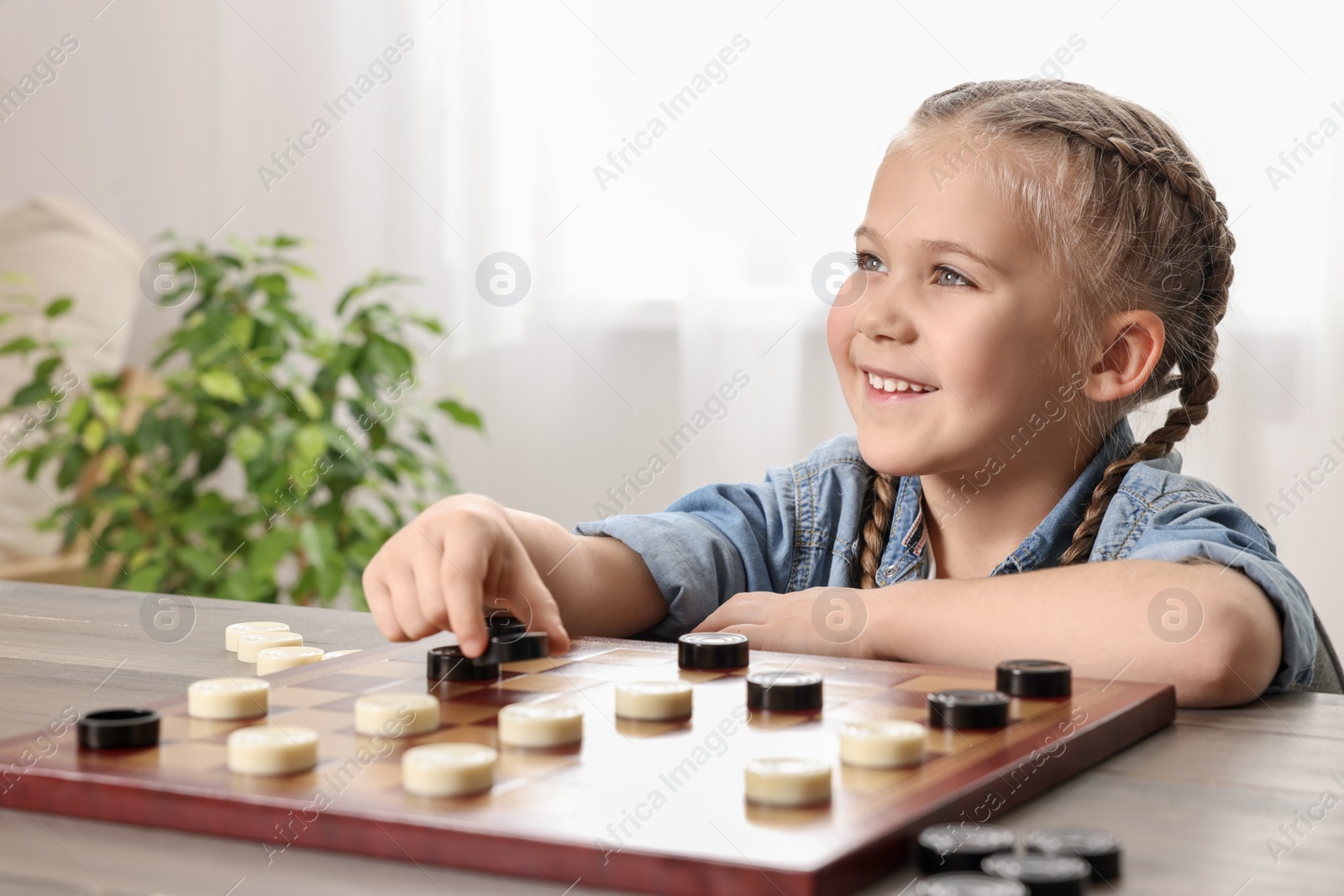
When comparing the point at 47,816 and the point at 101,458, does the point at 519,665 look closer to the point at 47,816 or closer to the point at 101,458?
the point at 47,816

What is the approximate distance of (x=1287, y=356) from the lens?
224 centimetres

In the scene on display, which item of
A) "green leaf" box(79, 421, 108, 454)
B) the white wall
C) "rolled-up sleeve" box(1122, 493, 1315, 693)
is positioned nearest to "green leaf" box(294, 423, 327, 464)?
"green leaf" box(79, 421, 108, 454)

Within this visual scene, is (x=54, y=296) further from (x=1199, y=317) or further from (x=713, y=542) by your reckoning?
(x=1199, y=317)

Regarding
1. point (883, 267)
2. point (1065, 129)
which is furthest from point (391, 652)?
point (1065, 129)

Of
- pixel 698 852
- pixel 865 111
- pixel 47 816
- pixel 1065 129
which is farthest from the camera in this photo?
pixel 865 111

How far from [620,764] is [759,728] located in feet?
0.32

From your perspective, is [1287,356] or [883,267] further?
[1287,356]

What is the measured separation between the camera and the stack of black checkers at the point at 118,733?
2.04ft

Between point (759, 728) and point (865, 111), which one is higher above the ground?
point (865, 111)

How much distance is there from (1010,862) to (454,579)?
54 centimetres

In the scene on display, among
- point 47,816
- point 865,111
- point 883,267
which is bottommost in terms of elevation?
point 47,816

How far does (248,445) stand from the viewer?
2.30 m

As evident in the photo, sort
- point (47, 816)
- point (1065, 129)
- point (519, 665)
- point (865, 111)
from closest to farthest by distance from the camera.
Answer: point (47, 816) < point (519, 665) < point (1065, 129) < point (865, 111)

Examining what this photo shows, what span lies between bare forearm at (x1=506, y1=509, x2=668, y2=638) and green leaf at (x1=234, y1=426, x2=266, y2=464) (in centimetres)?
128
